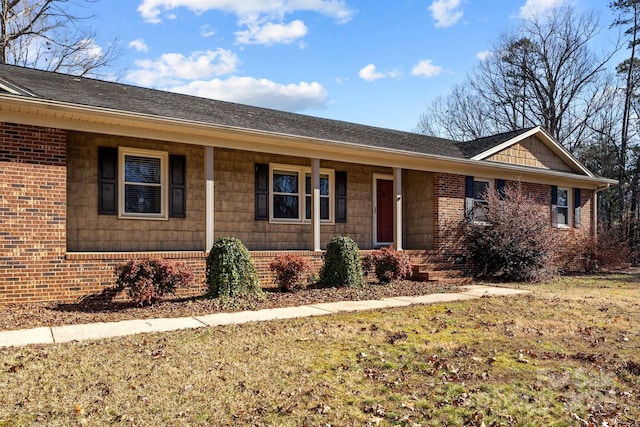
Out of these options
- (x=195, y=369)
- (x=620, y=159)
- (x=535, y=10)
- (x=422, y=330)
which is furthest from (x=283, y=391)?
(x=535, y=10)

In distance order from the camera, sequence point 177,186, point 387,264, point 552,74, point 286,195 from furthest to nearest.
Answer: point 552,74
point 286,195
point 387,264
point 177,186

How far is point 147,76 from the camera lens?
24.3 m

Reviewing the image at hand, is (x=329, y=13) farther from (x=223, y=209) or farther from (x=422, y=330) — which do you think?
(x=422, y=330)

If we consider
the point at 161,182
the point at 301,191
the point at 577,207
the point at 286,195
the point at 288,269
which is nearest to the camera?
the point at 288,269

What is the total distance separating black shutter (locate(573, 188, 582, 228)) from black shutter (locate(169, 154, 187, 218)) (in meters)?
12.9

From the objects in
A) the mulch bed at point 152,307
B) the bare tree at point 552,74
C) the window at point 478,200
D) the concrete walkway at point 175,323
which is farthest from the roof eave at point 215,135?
the bare tree at point 552,74

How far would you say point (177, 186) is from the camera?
10609 millimetres

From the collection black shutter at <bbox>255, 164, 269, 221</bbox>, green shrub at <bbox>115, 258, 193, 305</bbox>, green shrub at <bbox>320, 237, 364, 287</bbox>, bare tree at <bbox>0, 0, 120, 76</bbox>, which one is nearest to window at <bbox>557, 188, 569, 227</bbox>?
green shrub at <bbox>320, 237, 364, 287</bbox>

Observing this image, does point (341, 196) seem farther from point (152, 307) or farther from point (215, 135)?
point (152, 307)

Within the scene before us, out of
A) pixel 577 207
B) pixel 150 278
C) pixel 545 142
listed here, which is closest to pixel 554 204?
pixel 577 207

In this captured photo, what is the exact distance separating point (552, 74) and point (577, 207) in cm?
1567

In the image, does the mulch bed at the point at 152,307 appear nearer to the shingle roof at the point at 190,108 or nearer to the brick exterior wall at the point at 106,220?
the brick exterior wall at the point at 106,220

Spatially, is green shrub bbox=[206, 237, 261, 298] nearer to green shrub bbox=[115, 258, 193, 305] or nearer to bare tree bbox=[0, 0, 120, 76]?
green shrub bbox=[115, 258, 193, 305]

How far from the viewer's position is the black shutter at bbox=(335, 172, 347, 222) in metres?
12.9
